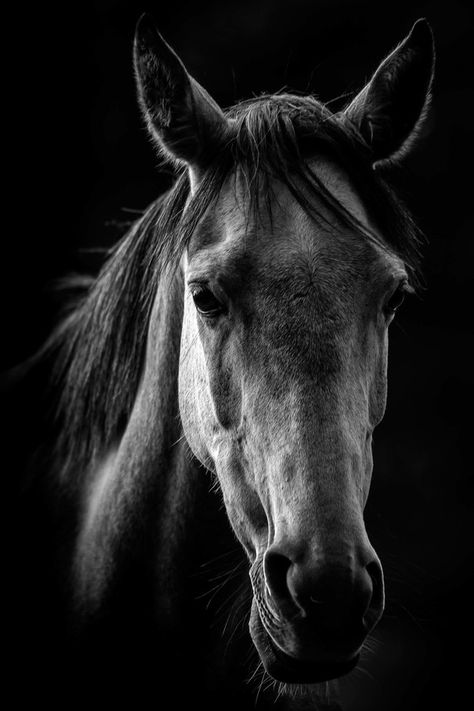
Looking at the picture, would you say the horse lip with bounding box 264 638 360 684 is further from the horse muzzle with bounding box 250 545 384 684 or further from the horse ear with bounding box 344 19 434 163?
the horse ear with bounding box 344 19 434 163

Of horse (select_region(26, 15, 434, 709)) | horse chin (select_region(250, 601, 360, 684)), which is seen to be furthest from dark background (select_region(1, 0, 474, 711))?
horse chin (select_region(250, 601, 360, 684))

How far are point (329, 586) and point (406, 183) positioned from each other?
13.0ft

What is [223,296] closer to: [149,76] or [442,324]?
[149,76]

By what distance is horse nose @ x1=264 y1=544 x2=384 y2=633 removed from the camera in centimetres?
100

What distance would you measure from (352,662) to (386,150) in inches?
49.5

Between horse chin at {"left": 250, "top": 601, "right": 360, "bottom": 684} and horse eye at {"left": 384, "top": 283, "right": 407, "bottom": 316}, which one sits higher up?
horse eye at {"left": 384, "top": 283, "right": 407, "bottom": 316}

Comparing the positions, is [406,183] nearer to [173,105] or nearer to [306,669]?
[173,105]

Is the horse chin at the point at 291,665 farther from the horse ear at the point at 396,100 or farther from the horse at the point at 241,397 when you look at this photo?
the horse ear at the point at 396,100

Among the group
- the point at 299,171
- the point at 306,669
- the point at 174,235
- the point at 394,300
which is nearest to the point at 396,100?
the point at 299,171

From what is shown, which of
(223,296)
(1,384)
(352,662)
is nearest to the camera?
(352,662)

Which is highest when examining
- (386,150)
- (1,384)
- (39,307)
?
(386,150)

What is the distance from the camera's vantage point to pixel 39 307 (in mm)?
3279

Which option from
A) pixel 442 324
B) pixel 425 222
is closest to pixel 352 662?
pixel 442 324

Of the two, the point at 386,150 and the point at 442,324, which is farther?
the point at 442,324
